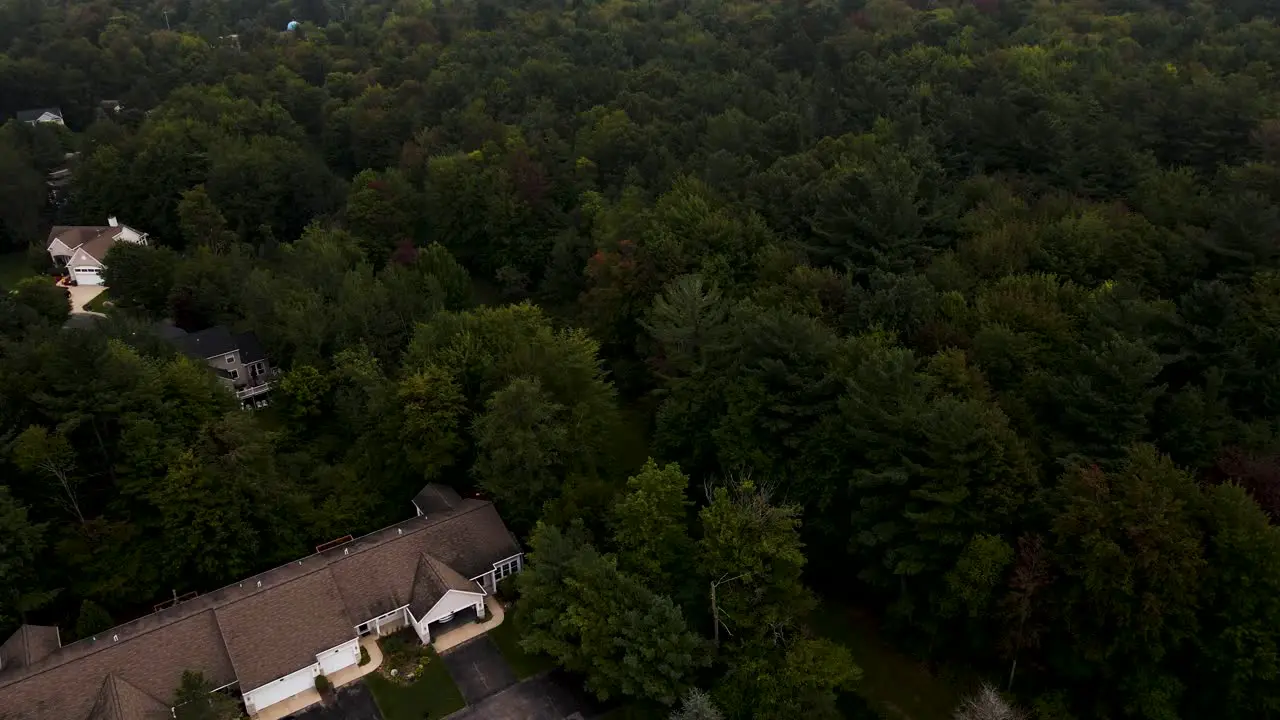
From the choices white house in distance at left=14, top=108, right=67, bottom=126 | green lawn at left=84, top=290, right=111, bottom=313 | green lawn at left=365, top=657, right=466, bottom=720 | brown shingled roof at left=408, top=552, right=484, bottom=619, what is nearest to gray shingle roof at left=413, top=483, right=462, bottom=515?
brown shingled roof at left=408, top=552, right=484, bottom=619

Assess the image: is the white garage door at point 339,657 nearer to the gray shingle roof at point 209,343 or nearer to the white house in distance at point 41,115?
the gray shingle roof at point 209,343

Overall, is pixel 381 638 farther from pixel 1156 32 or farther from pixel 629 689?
pixel 1156 32

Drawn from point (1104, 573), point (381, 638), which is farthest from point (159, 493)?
point (1104, 573)

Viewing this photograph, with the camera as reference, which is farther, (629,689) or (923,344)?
(923,344)

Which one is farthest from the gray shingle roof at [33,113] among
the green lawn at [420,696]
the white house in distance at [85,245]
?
the green lawn at [420,696]

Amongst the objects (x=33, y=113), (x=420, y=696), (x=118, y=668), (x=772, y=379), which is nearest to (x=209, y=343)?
(x=118, y=668)

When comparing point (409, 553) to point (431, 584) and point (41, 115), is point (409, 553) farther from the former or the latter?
point (41, 115)

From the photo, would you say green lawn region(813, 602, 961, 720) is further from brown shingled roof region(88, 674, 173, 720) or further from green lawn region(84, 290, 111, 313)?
green lawn region(84, 290, 111, 313)
